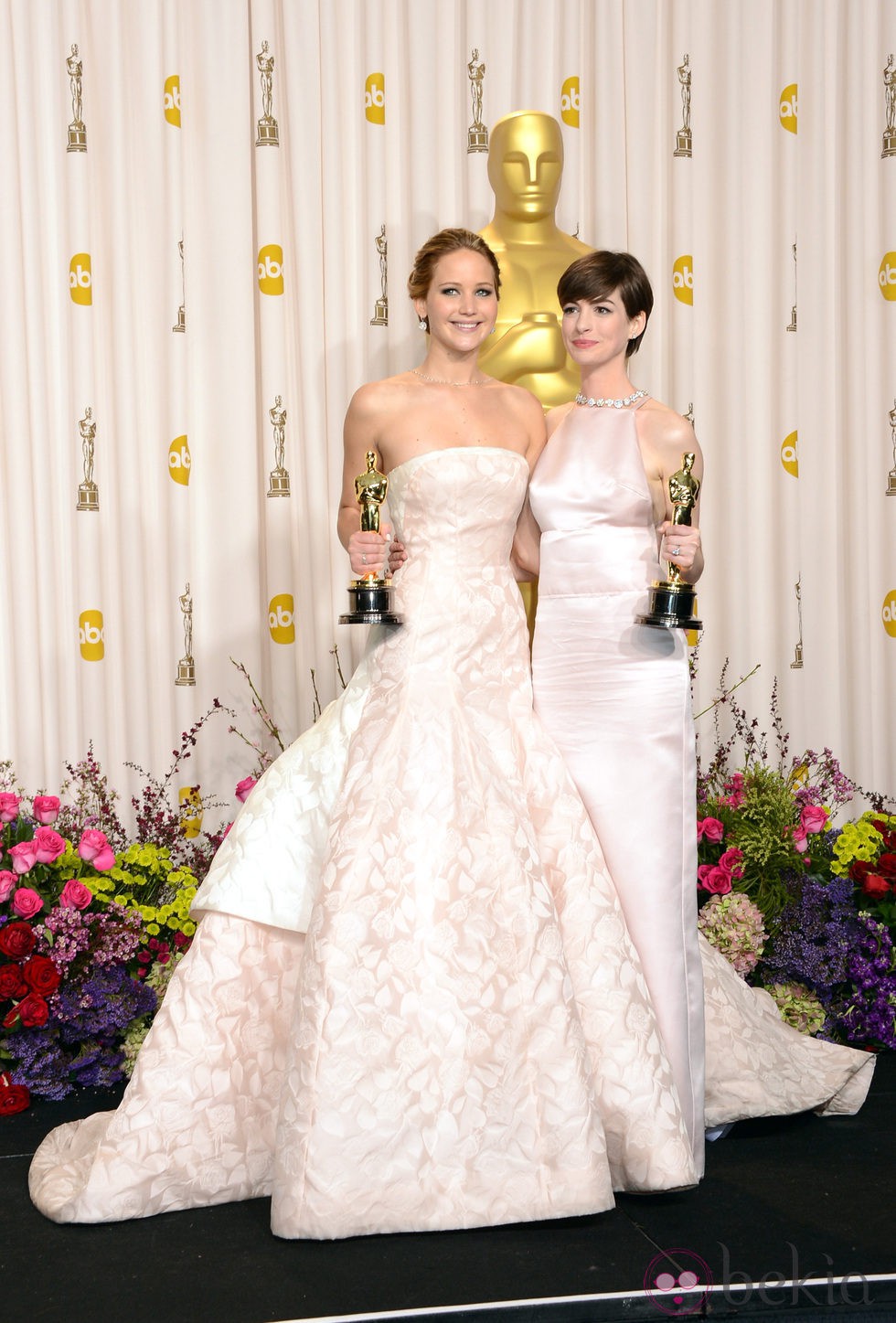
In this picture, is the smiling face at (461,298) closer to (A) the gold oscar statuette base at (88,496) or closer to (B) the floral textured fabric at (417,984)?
(B) the floral textured fabric at (417,984)

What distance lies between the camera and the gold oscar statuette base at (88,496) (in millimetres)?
4855

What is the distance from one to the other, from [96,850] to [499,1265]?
6.43 feet

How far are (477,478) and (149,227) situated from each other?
7.61 feet

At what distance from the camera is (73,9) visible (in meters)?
4.77

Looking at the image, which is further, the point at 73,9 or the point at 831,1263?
the point at 73,9

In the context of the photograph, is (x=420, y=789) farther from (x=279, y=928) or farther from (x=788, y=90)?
(x=788, y=90)

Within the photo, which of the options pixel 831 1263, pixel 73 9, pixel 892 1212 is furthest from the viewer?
→ pixel 73 9

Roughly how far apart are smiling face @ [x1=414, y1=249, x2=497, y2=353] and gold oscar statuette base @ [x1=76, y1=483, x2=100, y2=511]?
195 centimetres

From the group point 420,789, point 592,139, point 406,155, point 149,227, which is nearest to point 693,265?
point 592,139

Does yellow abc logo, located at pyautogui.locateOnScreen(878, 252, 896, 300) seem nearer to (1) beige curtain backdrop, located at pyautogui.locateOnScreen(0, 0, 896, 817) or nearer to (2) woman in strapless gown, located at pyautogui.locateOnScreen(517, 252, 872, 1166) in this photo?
(1) beige curtain backdrop, located at pyautogui.locateOnScreen(0, 0, 896, 817)

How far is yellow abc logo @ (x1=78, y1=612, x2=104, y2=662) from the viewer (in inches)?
192

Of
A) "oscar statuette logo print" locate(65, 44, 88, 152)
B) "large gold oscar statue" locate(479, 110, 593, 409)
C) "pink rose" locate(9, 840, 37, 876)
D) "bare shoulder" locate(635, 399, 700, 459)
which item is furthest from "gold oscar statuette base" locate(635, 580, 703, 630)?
"oscar statuette logo print" locate(65, 44, 88, 152)

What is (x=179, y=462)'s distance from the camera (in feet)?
16.1

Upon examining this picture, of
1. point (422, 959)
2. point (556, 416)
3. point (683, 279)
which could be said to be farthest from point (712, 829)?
point (683, 279)
